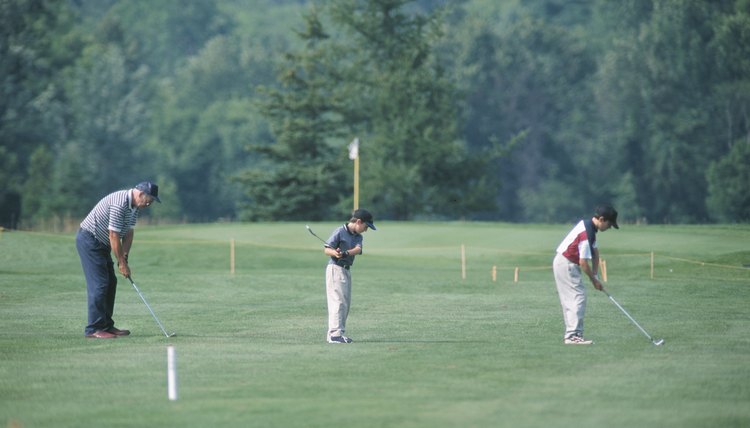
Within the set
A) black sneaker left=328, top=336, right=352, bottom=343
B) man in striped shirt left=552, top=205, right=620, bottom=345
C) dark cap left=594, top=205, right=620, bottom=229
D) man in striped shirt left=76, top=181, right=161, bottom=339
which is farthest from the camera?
man in striped shirt left=76, top=181, right=161, bottom=339

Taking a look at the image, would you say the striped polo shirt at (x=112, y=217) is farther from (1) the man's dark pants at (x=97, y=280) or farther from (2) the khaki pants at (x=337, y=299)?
(2) the khaki pants at (x=337, y=299)

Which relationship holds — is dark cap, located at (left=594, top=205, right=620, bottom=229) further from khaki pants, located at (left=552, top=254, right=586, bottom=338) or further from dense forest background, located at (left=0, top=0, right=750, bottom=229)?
dense forest background, located at (left=0, top=0, right=750, bottom=229)

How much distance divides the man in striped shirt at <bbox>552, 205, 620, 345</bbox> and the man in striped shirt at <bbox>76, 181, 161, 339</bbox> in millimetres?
5794

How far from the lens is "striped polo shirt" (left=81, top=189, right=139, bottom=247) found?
19.5 m

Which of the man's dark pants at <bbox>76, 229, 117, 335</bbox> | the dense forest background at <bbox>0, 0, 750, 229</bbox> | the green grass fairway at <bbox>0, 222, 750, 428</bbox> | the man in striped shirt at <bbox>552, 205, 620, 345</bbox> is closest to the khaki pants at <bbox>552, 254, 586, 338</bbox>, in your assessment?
the man in striped shirt at <bbox>552, 205, 620, 345</bbox>

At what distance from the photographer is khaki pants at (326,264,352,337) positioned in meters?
19.1

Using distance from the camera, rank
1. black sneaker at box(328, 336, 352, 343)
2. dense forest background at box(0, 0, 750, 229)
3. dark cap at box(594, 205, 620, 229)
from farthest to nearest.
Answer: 1. dense forest background at box(0, 0, 750, 229)
2. black sneaker at box(328, 336, 352, 343)
3. dark cap at box(594, 205, 620, 229)

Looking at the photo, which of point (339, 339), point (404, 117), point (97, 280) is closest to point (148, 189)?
point (97, 280)

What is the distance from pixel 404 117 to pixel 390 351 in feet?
182

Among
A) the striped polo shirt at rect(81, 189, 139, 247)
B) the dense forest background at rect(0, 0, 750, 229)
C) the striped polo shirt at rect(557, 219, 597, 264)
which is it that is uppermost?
the dense forest background at rect(0, 0, 750, 229)

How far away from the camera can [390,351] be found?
18016mm

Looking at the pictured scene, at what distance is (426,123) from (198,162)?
37.8m

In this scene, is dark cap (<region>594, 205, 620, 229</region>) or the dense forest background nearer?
dark cap (<region>594, 205, 620, 229</region>)

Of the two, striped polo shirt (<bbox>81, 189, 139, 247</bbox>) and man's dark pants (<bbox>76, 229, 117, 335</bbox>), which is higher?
striped polo shirt (<bbox>81, 189, 139, 247</bbox>)
